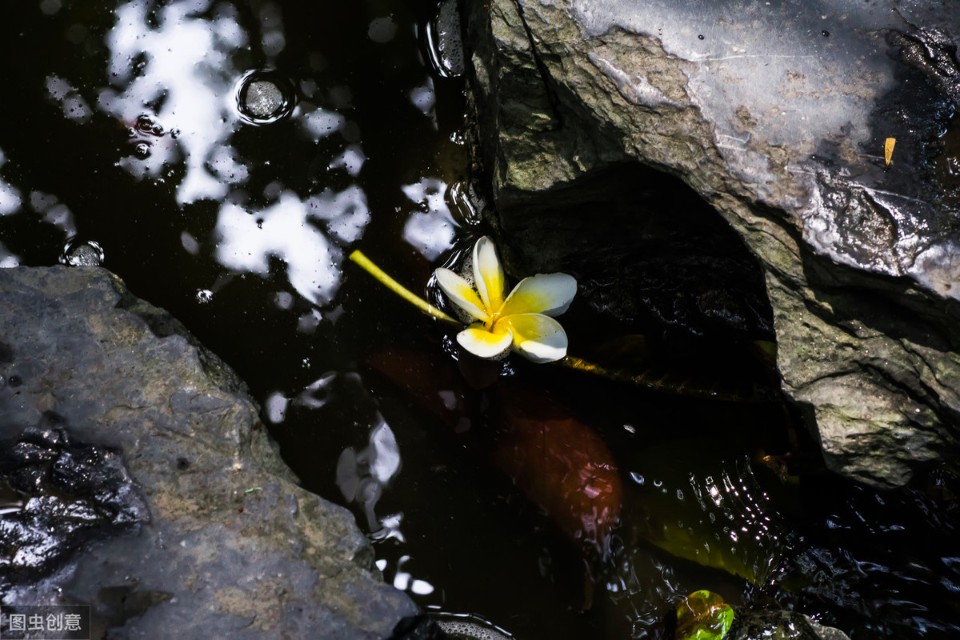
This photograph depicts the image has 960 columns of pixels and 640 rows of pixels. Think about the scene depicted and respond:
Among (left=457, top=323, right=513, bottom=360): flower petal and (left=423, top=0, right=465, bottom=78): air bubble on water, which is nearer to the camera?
(left=457, top=323, right=513, bottom=360): flower petal

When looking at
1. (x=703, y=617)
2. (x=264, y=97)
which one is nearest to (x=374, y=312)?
(x=264, y=97)

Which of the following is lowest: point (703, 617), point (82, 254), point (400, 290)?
point (703, 617)

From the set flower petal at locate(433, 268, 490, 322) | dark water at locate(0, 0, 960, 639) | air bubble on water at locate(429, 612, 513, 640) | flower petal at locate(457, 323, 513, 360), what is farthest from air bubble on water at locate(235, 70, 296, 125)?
air bubble on water at locate(429, 612, 513, 640)

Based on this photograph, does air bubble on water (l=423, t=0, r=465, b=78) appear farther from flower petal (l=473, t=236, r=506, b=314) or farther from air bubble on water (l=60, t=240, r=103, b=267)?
air bubble on water (l=60, t=240, r=103, b=267)

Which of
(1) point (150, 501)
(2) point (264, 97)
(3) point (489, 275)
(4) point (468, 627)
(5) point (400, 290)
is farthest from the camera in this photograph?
(2) point (264, 97)

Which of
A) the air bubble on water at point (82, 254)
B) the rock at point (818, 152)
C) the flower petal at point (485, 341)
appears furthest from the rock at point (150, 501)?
the rock at point (818, 152)

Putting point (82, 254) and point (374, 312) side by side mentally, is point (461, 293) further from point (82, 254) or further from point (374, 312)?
point (82, 254)

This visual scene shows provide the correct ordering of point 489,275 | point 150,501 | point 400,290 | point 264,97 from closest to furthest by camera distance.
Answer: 1. point 150,501
2. point 489,275
3. point 400,290
4. point 264,97

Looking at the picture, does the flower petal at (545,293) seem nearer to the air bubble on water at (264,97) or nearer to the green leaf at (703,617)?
the green leaf at (703,617)
